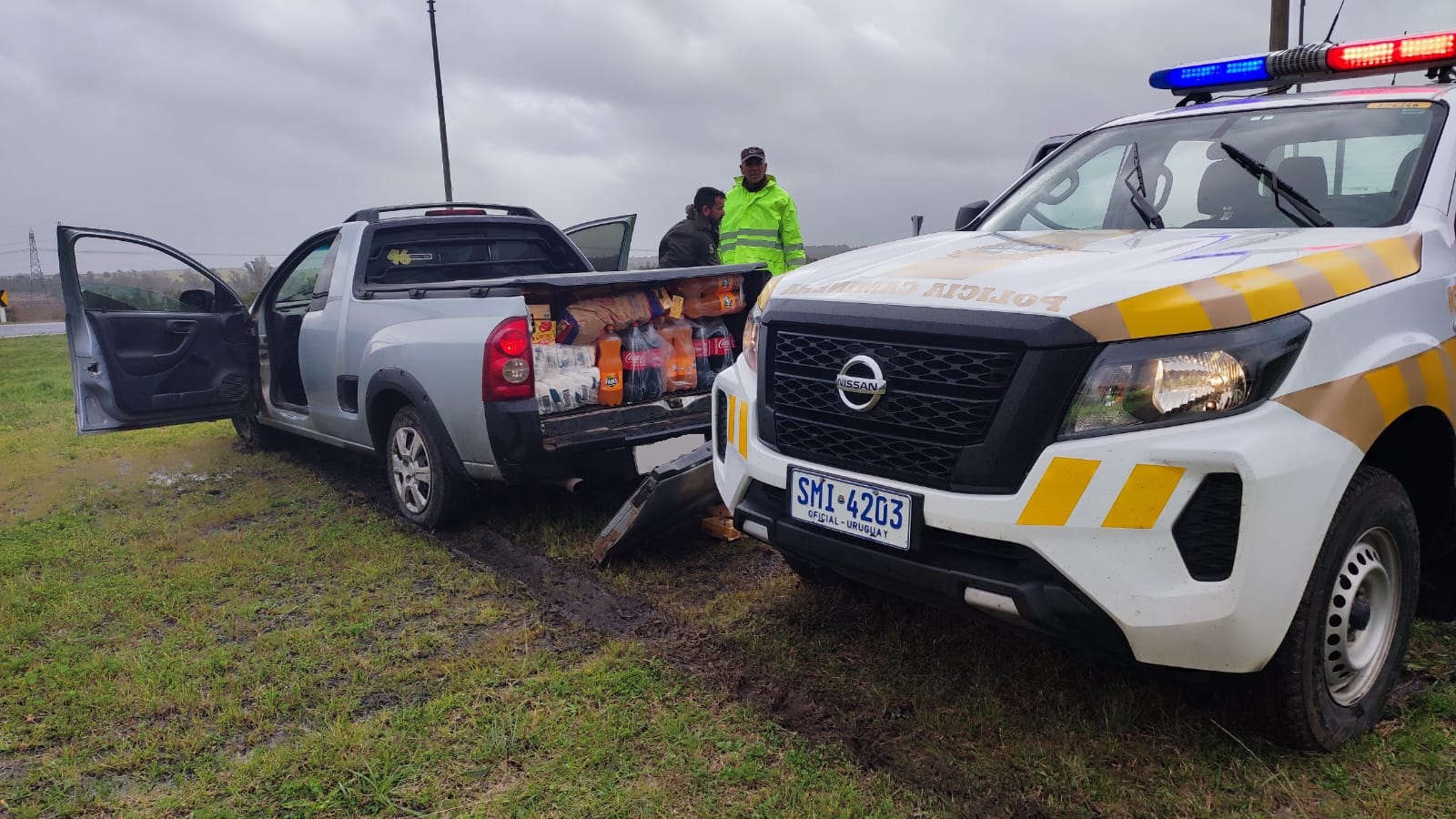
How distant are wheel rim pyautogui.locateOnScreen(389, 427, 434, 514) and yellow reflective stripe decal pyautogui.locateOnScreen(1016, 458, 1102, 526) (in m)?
3.34

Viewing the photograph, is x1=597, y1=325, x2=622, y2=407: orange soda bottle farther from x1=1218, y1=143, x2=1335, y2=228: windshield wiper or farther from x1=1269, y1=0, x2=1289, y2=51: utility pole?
x1=1269, y1=0, x2=1289, y2=51: utility pole

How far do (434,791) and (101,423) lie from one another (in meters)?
4.35

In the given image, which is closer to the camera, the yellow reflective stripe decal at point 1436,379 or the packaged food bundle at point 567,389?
the yellow reflective stripe decal at point 1436,379

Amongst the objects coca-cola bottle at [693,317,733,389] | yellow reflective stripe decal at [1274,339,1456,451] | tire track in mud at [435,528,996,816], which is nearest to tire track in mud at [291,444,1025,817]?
tire track in mud at [435,528,996,816]

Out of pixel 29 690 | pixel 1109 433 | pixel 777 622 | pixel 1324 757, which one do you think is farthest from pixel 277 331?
pixel 1324 757

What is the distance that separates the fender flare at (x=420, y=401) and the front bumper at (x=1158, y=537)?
2879 millimetres

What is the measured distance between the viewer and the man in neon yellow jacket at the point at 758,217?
7.54 m

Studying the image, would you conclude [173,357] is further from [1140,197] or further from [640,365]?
[1140,197]

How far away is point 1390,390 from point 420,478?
4097 millimetres

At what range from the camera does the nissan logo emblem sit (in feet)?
8.63

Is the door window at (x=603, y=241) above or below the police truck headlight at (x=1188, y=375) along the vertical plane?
above

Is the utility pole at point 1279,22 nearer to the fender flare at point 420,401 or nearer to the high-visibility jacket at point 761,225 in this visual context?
the high-visibility jacket at point 761,225

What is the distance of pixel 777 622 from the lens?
365 cm

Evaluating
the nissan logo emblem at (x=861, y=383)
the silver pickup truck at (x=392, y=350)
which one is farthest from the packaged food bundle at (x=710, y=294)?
the nissan logo emblem at (x=861, y=383)
